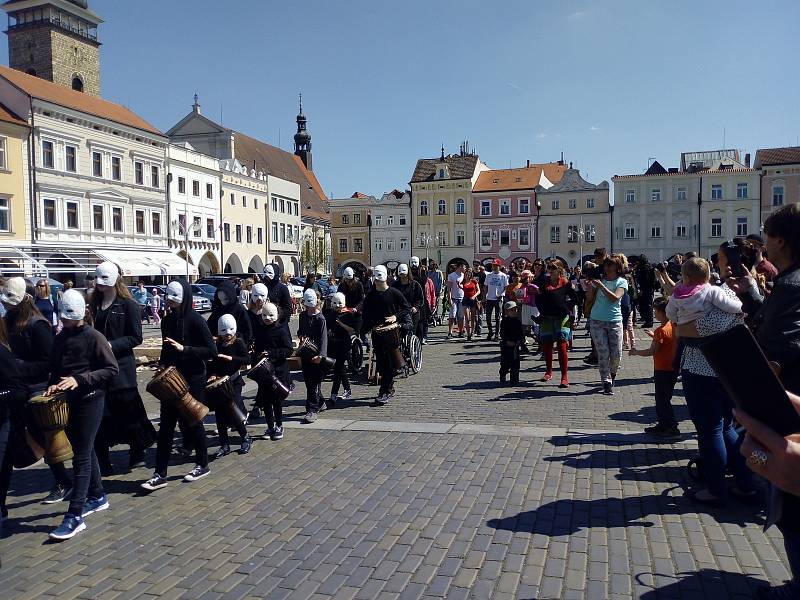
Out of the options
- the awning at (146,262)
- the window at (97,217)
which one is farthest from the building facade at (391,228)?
the awning at (146,262)

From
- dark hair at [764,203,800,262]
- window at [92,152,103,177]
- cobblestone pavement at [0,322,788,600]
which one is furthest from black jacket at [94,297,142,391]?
window at [92,152,103,177]

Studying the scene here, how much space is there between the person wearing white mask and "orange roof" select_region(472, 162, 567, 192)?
58.7 m

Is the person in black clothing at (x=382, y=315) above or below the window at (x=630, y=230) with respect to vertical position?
below

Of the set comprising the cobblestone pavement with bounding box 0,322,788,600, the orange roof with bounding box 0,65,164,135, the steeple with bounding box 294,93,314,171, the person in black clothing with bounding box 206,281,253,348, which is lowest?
the cobblestone pavement with bounding box 0,322,788,600

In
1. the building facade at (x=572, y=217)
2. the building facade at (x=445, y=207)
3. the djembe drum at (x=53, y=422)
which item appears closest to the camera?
the djembe drum at (x=53, y=422)

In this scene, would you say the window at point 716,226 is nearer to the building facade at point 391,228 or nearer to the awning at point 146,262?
the building facade at point 391,228

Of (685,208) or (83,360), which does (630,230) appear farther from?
(83,360)

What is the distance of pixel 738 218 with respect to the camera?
59.1 metres

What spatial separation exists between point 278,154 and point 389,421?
248 ft

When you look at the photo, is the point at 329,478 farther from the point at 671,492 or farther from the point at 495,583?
the point at 671,492

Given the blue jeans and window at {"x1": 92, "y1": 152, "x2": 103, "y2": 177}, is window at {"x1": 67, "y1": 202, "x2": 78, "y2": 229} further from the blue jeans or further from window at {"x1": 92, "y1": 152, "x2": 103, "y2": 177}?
the blue jeans

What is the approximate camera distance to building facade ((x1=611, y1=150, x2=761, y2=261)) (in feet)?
193

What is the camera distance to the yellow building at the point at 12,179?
3556 cm

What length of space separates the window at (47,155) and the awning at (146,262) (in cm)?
980
